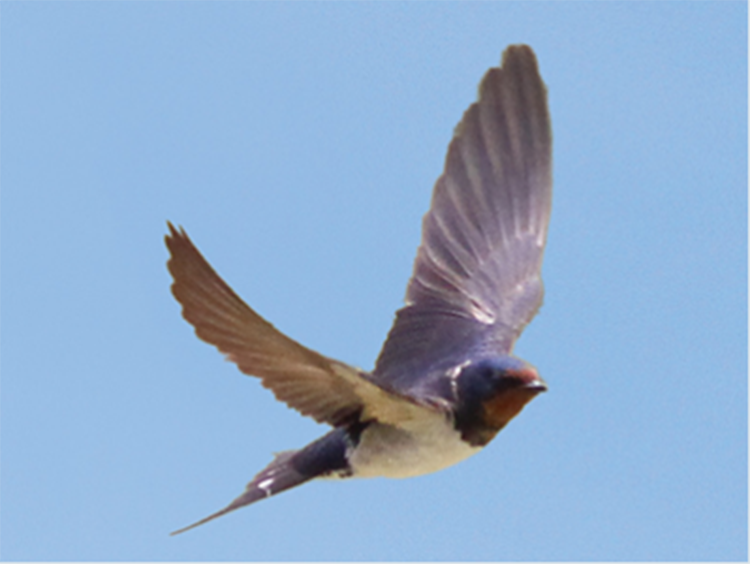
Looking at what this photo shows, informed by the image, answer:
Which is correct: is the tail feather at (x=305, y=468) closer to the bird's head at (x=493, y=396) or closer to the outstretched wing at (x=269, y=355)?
the outstretched wing at (x=269, y=355)

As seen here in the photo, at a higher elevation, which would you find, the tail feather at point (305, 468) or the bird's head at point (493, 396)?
the bird's head at point (493, 396)

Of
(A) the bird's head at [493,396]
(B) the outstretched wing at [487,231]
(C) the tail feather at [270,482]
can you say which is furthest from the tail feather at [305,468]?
(B) the outstretched wing at [487,231]

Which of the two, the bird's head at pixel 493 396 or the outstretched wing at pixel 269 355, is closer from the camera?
the outstretched wing at pixel 269 355

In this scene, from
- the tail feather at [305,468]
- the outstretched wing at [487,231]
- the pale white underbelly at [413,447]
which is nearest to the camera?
the pale white underbelly at [413,447]

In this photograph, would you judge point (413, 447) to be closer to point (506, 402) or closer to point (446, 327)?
point (506, 402)

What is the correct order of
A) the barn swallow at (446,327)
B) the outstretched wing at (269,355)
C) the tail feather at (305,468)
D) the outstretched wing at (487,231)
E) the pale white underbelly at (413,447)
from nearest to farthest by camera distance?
the outstretched wing at (269,355)
the barn swallow at (446,327)
the pale white underbelly at (413,447)
the tail feather at (305,468)
the outstretched wing at (487,231)

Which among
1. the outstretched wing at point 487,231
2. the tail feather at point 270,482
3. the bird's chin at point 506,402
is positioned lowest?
the tail feather at point 270,482

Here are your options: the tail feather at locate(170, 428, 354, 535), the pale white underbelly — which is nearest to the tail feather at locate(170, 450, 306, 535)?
the tail feather at locate(170, 428, 354, 535)

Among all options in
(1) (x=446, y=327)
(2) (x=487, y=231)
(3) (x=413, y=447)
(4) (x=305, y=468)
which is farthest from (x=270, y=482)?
(2) (x=487, y=231)
